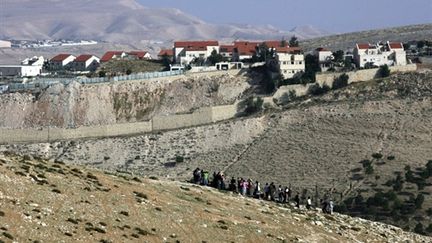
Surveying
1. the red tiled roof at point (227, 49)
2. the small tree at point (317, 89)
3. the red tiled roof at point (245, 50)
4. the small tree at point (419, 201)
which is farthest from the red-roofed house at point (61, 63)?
the small tree at point (419, 201)

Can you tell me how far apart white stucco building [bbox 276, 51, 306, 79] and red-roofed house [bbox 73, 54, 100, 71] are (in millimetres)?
29863

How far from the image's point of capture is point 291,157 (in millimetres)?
61906

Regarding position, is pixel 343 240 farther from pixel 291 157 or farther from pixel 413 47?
pixel 413 47

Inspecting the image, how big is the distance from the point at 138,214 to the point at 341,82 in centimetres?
5550

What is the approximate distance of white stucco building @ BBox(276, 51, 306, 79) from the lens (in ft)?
273

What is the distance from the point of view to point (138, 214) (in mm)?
24328

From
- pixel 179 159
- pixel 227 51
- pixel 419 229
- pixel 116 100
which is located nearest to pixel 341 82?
pixel 179 159

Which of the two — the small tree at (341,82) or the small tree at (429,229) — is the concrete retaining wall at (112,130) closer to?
the small tree at (341,82)

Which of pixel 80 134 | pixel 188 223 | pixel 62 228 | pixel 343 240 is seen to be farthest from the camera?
pixel 80 134

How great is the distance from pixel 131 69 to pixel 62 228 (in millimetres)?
75620

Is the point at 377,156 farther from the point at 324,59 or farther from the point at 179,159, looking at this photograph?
the point at 324,59

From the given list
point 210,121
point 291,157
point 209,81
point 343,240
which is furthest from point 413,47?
point 343,240

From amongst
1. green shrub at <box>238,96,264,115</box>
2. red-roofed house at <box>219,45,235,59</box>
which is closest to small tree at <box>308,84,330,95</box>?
green shrub at <box>238,96,264,115</box>

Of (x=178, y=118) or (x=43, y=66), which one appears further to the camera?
(x=43, y=66)
